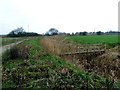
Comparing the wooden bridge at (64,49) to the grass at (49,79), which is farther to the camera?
the wooden bridge at (64,49)

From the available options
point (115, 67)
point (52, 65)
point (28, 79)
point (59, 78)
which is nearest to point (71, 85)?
point (59, 78)

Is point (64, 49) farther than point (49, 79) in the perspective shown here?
Yes

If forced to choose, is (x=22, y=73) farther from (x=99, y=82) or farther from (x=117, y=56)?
(x=117, y=56)

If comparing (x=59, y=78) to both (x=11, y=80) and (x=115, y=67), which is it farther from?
(x=115, y=67)

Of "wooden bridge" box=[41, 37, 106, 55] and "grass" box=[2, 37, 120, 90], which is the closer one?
"grass" box=[2, 37, 120, 90]

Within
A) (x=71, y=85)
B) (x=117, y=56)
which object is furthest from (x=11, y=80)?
(x=117, y=56)

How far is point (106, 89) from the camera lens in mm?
10328

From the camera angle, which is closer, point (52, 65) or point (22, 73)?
point (22, 73)

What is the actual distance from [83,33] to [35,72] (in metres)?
115

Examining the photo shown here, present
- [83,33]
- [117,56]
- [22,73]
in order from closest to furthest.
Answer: [22,73] < [117,56] < [83,33]

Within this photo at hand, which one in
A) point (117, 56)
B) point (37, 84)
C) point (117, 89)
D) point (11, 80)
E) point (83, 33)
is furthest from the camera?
point (83, 33)

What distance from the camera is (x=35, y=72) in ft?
44.7

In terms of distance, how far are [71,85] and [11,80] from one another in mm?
2496

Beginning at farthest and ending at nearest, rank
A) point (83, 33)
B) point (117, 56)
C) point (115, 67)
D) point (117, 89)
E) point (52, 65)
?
1. point (83, 33)
2. point (117, 56)
3. point (115, 67)
4. point (52, 65)
5. point (117, 89)
